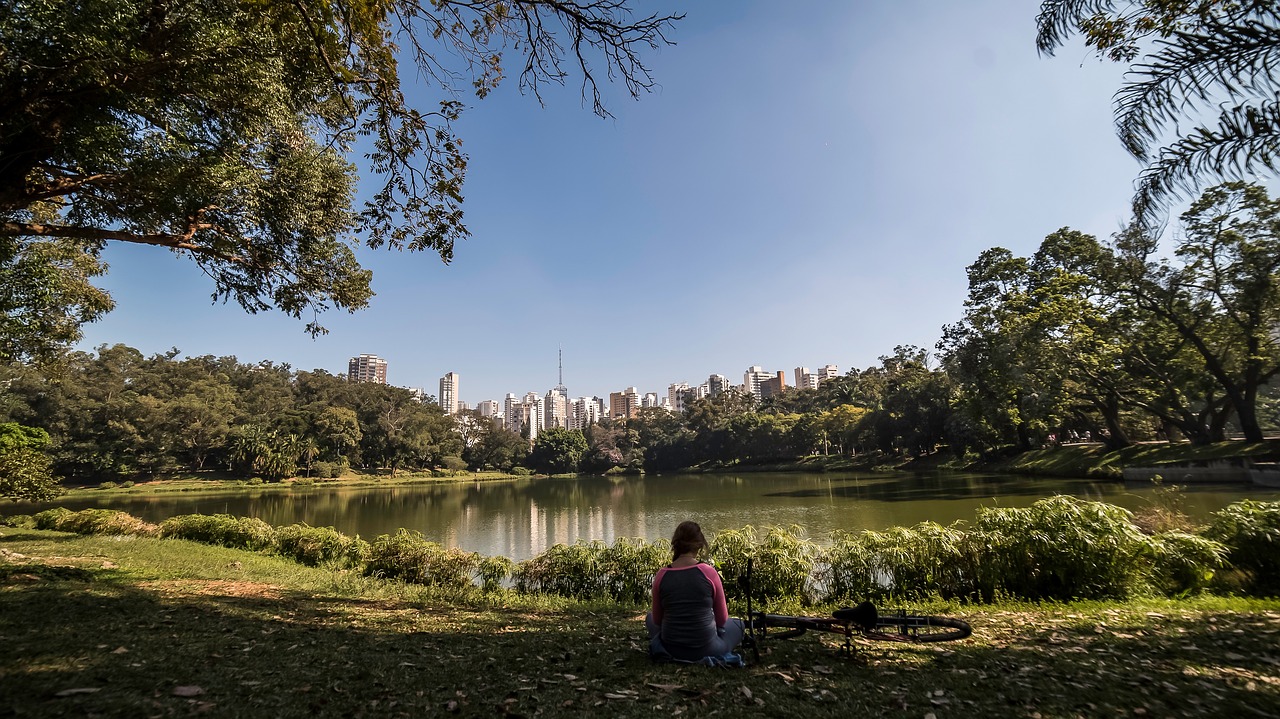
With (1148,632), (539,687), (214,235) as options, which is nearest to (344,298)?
(214,235)

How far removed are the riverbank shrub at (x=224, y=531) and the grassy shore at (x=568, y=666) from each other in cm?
819

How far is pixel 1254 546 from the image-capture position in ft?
20.0

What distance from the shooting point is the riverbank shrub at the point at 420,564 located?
9.55m

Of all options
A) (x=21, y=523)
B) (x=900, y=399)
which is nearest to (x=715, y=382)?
(x=900, y=399)

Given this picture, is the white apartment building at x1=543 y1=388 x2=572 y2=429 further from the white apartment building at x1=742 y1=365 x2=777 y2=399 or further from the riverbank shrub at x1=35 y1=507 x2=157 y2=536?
the riverbank shrub at x1=35 y1=507 x2=157 y2=536

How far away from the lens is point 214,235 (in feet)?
25.8

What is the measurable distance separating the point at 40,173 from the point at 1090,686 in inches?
446

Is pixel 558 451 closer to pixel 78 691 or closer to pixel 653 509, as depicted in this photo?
pixel 653 509

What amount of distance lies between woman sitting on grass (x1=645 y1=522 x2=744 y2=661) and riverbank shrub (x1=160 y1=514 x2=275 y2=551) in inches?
532

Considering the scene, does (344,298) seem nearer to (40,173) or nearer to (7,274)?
(40,173)

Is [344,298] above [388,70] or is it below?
below

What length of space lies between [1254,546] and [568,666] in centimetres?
800

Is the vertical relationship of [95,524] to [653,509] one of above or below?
above

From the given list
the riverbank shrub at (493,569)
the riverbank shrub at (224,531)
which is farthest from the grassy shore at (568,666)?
the riverbank shrub at (224,531)
